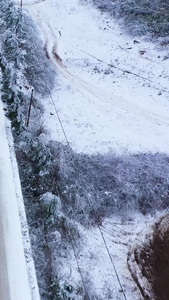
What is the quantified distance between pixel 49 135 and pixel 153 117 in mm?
5640

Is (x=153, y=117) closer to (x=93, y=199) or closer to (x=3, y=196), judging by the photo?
(x=93, y=199)

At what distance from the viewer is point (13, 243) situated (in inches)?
471

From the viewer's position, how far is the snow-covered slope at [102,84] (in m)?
17.1

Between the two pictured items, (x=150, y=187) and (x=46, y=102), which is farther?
(x=46, y=102)

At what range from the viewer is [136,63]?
21.7 meters

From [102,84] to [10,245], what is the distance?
11534 millimetres

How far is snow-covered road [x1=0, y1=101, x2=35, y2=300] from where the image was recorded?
35.4 feet

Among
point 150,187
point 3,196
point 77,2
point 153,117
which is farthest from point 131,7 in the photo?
point 3,196

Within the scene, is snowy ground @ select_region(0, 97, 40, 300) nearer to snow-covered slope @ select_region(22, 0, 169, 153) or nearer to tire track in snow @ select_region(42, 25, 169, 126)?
snow-covered slope @ select_region(22, 0, 169, 153)

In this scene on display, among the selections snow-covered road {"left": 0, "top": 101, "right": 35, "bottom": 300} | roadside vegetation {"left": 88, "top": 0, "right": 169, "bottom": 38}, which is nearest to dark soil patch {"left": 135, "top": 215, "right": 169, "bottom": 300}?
snow-covered road {"left": 0, "top": 101, "right": 35, "bottom": 300}

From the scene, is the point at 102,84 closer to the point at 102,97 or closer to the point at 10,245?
the point at 102,97

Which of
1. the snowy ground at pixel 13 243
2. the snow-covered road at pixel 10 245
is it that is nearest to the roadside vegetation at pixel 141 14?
the snowy ground at pixel 13 243

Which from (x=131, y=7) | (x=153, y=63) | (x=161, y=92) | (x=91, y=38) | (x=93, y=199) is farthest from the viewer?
(x=131, y=7)

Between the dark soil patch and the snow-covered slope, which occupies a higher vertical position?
the snow-covered slope
